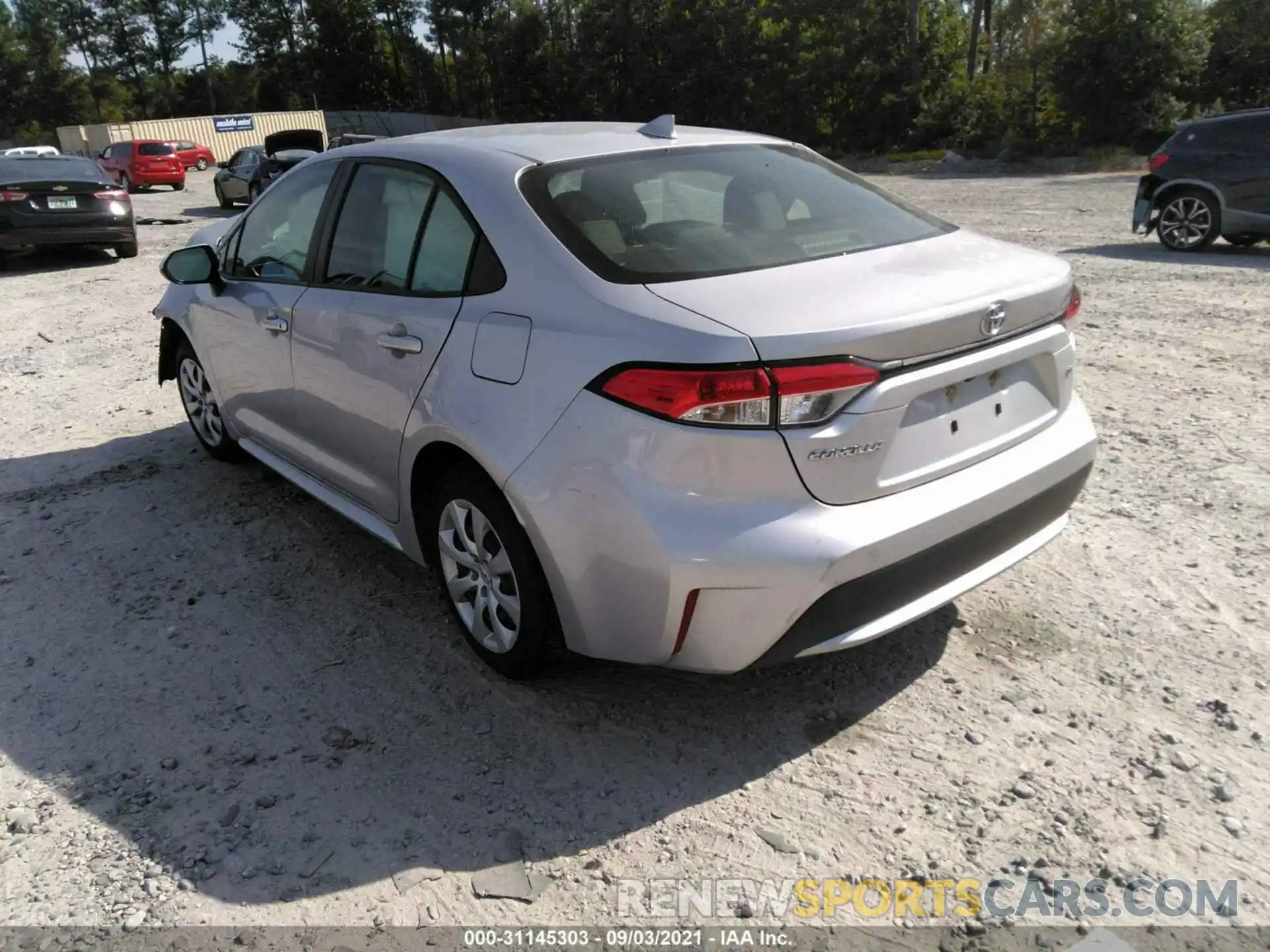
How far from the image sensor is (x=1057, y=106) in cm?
2950

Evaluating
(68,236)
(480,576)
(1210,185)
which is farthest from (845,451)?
(68,236)

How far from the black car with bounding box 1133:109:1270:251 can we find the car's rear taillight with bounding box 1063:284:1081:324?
937 centimetres

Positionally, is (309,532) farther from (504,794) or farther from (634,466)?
(634,466)

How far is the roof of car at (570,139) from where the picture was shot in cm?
346

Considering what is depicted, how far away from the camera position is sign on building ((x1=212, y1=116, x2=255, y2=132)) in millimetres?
51594

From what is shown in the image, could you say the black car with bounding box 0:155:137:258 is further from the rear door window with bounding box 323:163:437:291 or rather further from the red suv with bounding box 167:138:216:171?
the red suv with bounding box 167:138:216:171

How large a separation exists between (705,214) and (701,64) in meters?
42.9

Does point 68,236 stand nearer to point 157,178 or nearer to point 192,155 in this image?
point 157,178

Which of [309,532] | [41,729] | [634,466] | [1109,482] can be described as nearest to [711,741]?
[634,466]

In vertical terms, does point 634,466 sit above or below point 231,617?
above

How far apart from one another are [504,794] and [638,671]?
2.43ft

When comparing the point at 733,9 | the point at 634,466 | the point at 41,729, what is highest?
the point at 733,9

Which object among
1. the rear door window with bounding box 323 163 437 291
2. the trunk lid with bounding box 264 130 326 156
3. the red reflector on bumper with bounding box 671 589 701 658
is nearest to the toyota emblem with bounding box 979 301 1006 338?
the red reflector on bumper with bounding box 671 589 701 658

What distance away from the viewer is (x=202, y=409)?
550 centimetres
